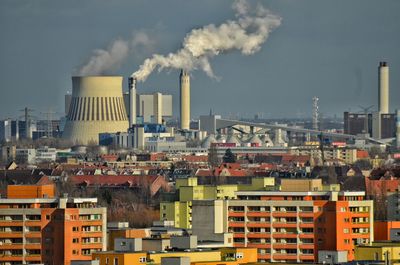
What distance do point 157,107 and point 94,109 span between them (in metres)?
32.7

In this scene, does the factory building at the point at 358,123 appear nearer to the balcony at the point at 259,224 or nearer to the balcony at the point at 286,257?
the balcony at the point at 259,224

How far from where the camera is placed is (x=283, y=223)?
157ft

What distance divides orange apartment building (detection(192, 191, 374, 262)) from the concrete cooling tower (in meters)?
83.2

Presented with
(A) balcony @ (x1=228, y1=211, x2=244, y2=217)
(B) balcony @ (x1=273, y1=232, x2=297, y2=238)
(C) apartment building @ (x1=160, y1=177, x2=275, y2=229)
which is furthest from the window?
(C) apartment building @ (x1=160, y1=177, x2=275, y2=229)

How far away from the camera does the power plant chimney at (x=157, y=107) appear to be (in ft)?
553

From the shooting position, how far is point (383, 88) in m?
156

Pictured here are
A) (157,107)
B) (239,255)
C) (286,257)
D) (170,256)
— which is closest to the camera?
(170,256)

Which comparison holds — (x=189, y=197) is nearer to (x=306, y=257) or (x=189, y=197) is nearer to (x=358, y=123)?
(x=306, y=257)

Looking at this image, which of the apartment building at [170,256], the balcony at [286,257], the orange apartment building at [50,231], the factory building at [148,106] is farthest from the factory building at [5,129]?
the apartment building at [170,256]

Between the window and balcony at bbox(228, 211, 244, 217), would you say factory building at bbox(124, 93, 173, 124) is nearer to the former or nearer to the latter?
balcony at bbox(228, 211, 244, 217)

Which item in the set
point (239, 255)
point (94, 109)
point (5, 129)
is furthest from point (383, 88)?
point (239, 255)

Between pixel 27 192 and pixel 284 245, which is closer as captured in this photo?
pixel 27 192

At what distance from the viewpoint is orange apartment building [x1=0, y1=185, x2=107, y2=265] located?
4250 centimetres

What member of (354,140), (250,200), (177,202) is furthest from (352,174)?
(354,140)
